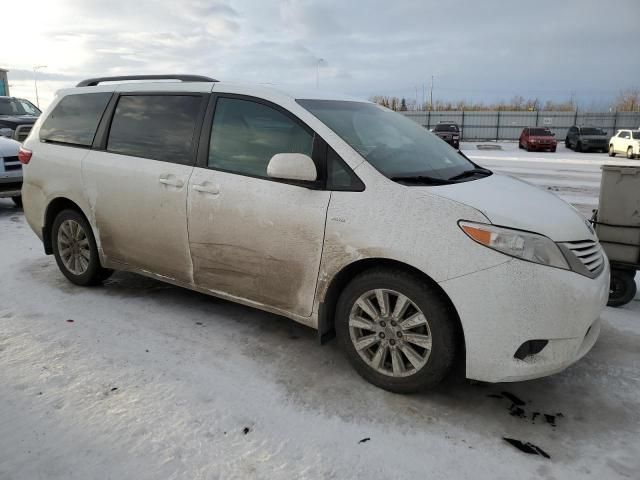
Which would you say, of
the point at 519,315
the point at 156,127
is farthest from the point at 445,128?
the point at 519,315

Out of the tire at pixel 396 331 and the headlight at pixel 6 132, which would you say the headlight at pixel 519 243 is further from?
the headlight at pixel 6 132

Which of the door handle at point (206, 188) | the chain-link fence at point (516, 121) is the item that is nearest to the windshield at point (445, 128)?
the chain-link fence at point (516, 121)

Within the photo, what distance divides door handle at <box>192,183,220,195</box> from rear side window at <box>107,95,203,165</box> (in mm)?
245

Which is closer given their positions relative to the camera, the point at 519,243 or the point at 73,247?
the point at 519,243

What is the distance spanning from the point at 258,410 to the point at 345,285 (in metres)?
0.92

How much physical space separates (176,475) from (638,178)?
431 cm

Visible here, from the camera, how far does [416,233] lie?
9.41 ft

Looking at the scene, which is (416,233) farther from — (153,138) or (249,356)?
(153,138)

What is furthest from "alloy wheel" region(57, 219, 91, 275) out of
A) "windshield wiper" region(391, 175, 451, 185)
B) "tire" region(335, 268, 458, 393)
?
"windshield wiper" region(391, 175, 451, 185)

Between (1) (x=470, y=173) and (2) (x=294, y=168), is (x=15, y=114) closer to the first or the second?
(2) (x=294, y=168)

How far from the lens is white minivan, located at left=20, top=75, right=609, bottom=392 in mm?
2740

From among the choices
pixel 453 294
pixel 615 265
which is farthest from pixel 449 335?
pixel 615 265

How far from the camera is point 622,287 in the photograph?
465 cm

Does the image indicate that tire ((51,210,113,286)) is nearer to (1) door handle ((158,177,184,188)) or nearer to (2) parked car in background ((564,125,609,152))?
(1) door handle ((158,177,184,188))
